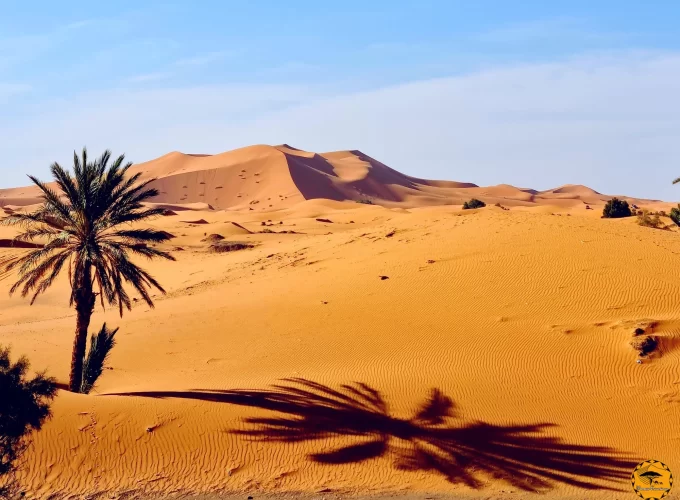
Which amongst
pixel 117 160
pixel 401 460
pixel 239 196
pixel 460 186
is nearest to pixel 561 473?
pixel 401 460

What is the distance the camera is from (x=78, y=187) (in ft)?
48.3

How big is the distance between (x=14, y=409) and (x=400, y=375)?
7.14 metres

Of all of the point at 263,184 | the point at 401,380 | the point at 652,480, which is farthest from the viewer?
the point at 263,184

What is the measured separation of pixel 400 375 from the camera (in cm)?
1457

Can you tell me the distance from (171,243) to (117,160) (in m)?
29.5

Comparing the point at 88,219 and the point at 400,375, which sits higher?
the point at 88,219

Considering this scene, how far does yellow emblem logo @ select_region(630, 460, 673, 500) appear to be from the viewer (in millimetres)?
10570

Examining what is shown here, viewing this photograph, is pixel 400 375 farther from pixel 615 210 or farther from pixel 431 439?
pixel 615 210

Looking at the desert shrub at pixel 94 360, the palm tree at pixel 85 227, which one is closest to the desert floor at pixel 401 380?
the desert shrub at pixel 94 360

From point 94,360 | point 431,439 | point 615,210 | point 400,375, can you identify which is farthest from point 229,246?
point 431,439

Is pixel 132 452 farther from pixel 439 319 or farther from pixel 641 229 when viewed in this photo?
pixel 641 229

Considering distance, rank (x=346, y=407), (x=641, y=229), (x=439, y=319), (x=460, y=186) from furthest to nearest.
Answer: (x=460, y=186) < (x=641, y=229) < (x=439, y=319) < (x=346, y=407)

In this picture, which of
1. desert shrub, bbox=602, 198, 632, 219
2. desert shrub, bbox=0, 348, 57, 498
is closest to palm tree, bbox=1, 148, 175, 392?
desert shrub, bbox=0, 348, 57, 498

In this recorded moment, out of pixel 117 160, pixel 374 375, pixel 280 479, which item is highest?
pixel 117 160
